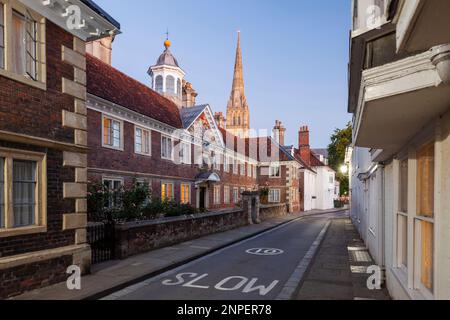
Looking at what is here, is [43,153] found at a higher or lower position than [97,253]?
higher

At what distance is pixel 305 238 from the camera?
17.9m

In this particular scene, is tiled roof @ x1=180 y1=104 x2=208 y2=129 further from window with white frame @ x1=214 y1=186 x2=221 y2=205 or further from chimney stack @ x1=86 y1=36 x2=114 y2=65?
window with white frame @ x1=214 y1=186 x2=221 y2=205

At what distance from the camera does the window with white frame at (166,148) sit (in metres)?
22.4

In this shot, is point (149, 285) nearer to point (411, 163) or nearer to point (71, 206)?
point (71, 206)

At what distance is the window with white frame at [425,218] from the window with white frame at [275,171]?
3825 centimetres

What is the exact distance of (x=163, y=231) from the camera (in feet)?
45.4

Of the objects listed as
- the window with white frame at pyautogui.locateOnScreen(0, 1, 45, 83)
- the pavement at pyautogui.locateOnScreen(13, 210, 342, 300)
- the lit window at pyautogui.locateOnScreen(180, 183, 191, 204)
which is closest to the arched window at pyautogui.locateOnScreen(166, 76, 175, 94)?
the lit window at pyautogui.locateOnScreen(180, 183, 191, 204)

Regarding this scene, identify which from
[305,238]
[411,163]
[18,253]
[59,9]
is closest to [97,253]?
[18,253]

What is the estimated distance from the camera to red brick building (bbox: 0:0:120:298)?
6.96m

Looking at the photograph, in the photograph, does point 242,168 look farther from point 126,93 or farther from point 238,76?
point 238,76

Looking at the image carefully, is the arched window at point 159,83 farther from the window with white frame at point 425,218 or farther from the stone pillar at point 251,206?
the window with white frame at point 425,218

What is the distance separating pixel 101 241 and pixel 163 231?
10.5ft

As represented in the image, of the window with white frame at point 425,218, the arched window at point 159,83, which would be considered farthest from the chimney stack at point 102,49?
the window with white frame at point 425,218
